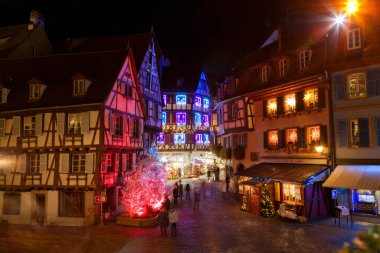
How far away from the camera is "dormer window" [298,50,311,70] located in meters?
25.1

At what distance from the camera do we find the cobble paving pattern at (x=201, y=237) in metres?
16.8

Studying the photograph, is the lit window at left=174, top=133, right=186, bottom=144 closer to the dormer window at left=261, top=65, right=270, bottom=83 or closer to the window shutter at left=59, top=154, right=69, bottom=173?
the dormer window at left=261, top=65, right=270, bottom=83

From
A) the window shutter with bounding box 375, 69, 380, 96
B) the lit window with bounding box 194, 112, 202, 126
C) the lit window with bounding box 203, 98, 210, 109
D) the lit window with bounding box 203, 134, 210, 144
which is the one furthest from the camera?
the lit window with bounding box 203, 98, 210, 109

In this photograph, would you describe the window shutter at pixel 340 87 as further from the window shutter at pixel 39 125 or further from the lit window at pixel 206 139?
the lit window at pixel 206 139

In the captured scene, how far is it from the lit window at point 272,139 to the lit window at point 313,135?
10.7ft

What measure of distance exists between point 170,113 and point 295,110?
2974 centimetres

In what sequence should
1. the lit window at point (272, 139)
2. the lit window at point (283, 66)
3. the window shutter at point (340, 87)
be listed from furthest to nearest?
1. the lit window at point (272, 139)
2. the lit window at point (283, 66)
3. the window shutter at point (340, 87)

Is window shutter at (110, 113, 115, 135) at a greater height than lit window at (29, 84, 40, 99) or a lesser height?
lesser

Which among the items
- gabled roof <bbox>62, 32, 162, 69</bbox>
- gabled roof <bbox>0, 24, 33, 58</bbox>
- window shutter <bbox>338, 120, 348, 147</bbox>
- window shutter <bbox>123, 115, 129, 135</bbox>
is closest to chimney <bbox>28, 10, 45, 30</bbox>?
gabled roof <bbox>0, 24, 33, 58</bbox>

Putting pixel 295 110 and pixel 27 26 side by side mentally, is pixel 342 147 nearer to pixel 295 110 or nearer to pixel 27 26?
pixel 295 110

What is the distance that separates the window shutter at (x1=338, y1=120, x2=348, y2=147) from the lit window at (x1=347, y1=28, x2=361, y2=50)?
15.4ft

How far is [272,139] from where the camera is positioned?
28.1m

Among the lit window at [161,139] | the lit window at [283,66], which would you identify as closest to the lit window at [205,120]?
the lit window at [161,139]

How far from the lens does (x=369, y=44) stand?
826 inches
